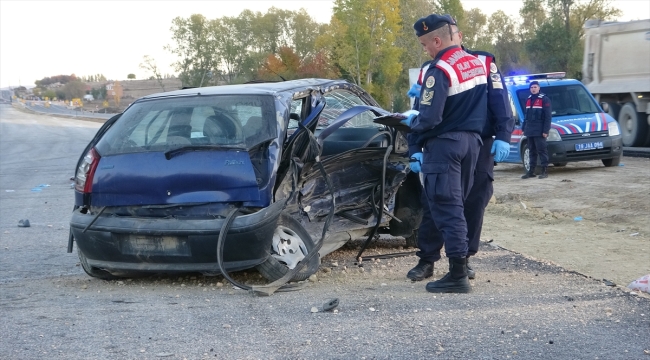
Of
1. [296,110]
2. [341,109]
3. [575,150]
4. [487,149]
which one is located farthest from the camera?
[575,150]

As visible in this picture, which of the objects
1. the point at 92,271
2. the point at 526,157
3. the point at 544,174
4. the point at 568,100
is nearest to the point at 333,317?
the point at 92,271

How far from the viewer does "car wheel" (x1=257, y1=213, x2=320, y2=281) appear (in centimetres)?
575

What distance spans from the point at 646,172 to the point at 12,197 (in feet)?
35.2

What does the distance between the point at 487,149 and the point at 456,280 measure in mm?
983

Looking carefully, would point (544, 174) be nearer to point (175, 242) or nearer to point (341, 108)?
point (341, 108)

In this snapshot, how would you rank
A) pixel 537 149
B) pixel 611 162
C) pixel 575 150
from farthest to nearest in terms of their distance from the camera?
pixel 611 162 < pixel 575 150 < pixel 537 149

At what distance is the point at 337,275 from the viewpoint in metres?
6.32

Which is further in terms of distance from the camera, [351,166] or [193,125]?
[351,166]

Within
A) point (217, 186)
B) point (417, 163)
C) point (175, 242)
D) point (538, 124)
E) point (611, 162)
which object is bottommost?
point (611, 162)

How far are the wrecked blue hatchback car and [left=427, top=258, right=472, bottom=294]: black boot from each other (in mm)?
963

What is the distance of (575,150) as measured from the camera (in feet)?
47.4

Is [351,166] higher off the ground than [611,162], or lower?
higher

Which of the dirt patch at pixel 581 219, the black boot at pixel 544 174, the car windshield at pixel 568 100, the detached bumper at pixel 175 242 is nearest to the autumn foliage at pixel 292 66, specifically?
the car windshield at pixel 568 100

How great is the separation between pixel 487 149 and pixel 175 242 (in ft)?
7.54
